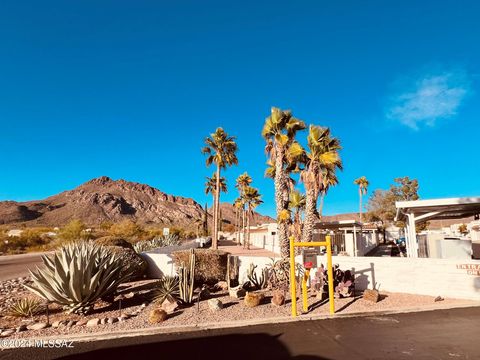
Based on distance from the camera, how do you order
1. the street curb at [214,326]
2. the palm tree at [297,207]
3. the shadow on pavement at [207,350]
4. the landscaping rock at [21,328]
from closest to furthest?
the shadow on pavement at [207,350]
the street curb at [214,326]
the landscaping rock at [21,328]
the palm tree at [297,207]

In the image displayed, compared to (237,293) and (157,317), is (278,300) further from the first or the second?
(157,317)

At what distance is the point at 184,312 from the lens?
877 cm

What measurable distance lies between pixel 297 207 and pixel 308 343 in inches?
696

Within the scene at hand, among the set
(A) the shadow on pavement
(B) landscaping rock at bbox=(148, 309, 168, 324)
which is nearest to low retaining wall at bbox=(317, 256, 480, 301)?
(A) the shadow on pavement

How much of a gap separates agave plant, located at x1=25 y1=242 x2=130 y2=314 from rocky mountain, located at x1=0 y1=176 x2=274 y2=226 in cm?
10158

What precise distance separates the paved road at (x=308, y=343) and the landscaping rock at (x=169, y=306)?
1581mm

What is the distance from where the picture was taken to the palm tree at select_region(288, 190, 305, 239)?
1910 cm

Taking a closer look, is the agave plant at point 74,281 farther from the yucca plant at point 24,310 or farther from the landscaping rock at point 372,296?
the landscaping rock at point 372,296

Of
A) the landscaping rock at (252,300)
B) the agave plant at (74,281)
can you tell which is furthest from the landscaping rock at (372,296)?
the agave plant at (74,281)

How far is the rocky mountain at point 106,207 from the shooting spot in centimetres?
10569

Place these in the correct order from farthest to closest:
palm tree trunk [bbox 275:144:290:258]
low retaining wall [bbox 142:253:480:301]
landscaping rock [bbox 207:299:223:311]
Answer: palm tree trunk [bbox 275:144:290:258], low retaining wall [bbox 142:253:480:301], landscaping rock [bbox 207:299:223:311]

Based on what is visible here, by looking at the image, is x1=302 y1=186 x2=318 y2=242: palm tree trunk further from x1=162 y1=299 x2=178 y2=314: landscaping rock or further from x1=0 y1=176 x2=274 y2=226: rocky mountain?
x1=0 y1=176 x2=274 y2=226: rocky mountain

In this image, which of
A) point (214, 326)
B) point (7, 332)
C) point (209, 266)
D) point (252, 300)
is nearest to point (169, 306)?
point (214, 326)

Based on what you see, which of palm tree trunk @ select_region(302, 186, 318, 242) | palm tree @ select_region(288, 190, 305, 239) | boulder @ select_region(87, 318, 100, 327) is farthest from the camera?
palm tree @ select_region(288, 190, 305, 239)
